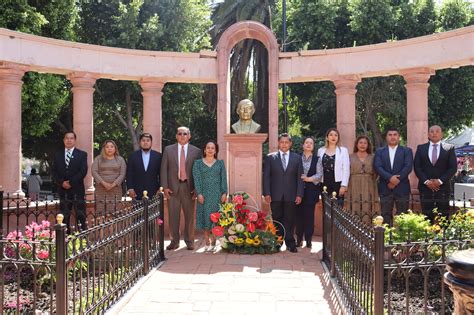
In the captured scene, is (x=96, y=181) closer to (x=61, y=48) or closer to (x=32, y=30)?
(x=61, y=48)

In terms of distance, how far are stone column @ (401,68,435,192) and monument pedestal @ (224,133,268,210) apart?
13.4 feet

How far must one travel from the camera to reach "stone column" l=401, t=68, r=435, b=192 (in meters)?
11.5

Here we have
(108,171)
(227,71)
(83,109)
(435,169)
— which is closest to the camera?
(435,169)

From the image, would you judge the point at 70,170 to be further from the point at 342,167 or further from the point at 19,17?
the point at 19,17

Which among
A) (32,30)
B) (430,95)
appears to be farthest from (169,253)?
(430,95)

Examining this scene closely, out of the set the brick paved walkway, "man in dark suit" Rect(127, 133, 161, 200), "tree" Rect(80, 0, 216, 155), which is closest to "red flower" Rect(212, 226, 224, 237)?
the brick paved walkway

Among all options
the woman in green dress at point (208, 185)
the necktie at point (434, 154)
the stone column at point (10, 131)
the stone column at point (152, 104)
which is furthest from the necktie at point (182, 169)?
the necktie at point (434, 154)

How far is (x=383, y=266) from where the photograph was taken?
3998mm

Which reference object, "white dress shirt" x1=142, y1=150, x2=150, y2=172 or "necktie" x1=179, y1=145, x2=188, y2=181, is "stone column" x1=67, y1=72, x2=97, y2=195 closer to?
"white dress shirt" x1=142, y1=150, x2=150, y2=172

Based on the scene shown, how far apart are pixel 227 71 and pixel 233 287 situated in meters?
6.64

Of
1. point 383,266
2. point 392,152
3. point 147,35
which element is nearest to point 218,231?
point 392,152

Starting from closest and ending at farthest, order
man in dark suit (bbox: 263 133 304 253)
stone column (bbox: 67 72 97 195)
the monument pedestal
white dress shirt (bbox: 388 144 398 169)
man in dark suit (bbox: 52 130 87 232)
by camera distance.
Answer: man in dark suit (bbox: 263 133 304 253) < white dress shirt (bbox: 388 144 398 169) < man in dark suit (bbox: 52 130 87 232) < the monument pedestal < stone column (bbox: 67 72 97 195)

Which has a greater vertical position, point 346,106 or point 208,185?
point 346,106

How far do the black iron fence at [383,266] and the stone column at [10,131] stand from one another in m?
7.12
